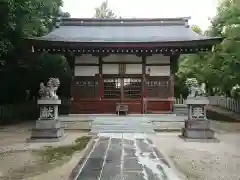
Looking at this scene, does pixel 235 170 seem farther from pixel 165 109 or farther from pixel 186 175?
pixel 165 109

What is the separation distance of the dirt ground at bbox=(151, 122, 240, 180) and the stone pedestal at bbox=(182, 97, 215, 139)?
0.47 m

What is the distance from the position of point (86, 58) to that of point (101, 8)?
40.8 meters

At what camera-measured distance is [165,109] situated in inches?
→ 712

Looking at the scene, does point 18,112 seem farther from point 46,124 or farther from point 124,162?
point 124,162

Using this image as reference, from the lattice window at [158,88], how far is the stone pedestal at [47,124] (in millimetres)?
7787

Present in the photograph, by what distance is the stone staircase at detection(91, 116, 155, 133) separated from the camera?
13750mm

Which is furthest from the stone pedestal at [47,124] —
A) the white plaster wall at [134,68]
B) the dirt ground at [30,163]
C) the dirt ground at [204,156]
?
the white plaster wall at [134,68]

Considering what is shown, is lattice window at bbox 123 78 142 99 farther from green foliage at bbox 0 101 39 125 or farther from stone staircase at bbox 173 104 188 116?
green foliage at bbox 0 101 39 125

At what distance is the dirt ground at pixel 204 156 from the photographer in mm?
6586

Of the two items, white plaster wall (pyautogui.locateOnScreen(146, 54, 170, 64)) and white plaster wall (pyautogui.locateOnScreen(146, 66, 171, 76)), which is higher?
white plaster wall (pyautogui.locateOnScreen(146, 54, 170, 64))

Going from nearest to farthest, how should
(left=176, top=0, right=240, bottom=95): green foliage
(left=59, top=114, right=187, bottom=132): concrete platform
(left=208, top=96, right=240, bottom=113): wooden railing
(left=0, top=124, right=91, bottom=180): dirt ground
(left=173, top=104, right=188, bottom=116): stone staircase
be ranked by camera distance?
(left=0, top=124, right=91, bottom=180): dirt ground, (left=59, top=114, right=187, bottom=132): concrete platform, (left=176, top=0, right=240, bottom=95): green foliage, (left=173, top=104, right=188, bottom=116): stone staircase, (left=208, top=96, right=240, bottom=113): wooden railing

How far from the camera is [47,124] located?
11469 mm

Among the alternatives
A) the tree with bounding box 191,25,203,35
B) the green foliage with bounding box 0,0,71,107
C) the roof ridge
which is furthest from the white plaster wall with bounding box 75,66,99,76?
the tree with bounding box 191,25,203,35

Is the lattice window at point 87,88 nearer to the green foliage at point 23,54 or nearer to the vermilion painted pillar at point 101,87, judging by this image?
Answer: the vermilion painted pillar at point 101,87
